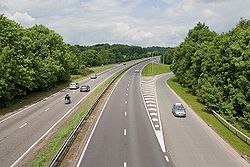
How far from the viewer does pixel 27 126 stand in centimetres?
3334

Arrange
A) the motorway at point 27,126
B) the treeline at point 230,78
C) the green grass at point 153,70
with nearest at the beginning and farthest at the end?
1. the motorway at point 27,126
2. the treeline at point 230,78
3. the green grass at point 153,70

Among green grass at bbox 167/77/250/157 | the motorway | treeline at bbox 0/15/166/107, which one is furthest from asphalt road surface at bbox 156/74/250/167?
treeline at bbox 0/15/166/107

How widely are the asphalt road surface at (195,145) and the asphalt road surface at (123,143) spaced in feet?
4.52

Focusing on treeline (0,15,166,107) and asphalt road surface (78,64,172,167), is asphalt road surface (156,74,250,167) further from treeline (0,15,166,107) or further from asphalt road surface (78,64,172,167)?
treeline (0,15,166,107)

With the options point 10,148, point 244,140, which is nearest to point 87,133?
point 10,148

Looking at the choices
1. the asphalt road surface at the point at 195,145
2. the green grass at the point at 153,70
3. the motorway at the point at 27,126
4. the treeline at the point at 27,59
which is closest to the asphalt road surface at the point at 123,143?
the asphalt road surface at the point at 195,145

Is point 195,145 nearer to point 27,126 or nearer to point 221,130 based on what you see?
point 221,130

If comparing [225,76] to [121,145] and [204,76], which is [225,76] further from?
[121,145]

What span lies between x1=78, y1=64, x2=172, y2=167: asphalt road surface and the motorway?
4794 millimetres

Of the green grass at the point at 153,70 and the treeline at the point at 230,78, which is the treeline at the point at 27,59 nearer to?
the treeline at the point at 230,78

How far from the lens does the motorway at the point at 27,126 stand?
81.5 feet

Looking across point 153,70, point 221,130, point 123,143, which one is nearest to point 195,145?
point 123,143

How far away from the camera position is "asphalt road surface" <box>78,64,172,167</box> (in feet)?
72.8

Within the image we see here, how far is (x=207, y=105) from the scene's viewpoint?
1789 inches
